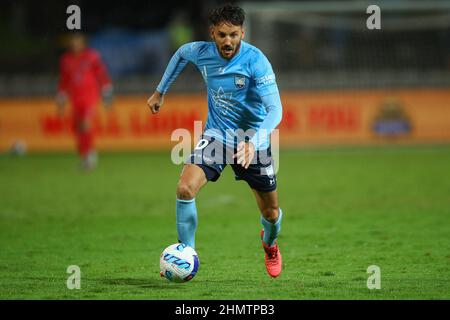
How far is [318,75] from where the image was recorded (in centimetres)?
2214

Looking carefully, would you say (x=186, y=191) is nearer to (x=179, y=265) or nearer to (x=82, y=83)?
(x=179, y=265)

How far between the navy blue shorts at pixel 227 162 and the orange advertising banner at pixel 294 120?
12994 mm

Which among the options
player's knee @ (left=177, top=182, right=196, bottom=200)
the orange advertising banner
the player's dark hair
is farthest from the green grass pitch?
the orange advertising banner

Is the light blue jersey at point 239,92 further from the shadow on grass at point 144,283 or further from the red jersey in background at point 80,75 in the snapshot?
the red jersey in background at point 80,75

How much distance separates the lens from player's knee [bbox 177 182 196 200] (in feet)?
23.7

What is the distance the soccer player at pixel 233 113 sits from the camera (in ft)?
23.9

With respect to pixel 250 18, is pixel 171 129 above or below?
below

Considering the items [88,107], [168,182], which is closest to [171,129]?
[88,107]

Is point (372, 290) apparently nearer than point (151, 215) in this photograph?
Yes

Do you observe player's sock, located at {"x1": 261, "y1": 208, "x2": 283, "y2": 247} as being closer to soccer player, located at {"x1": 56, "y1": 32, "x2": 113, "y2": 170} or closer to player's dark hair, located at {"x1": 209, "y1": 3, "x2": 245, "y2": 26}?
player's dark hair, located at {"x1": 209, "y1": 3, "x2": 245, "y2": 26}

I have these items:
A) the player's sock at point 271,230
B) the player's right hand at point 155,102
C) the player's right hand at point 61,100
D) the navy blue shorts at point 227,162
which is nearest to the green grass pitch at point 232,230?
the player's sock at point 271,230
